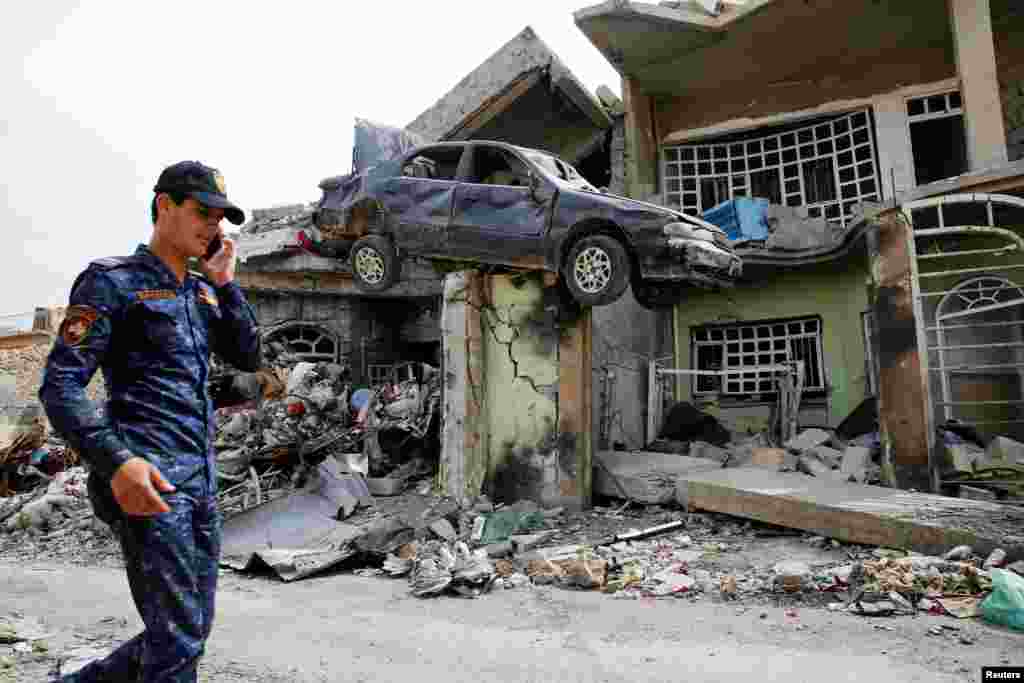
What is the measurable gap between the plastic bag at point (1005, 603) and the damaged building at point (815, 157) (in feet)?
18.4

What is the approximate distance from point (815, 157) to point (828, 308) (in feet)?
9.51

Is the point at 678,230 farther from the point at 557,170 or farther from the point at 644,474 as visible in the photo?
the point at 644,474

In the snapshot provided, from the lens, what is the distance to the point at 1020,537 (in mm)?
4910

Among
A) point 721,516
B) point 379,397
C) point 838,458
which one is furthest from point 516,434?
point 838,458

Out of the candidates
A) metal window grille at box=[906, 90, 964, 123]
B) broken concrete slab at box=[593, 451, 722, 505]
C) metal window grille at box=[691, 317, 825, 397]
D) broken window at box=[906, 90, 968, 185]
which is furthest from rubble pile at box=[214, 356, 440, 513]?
broken window at box=[906, 90, 968, 185]

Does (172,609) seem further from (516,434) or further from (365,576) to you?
(516,434)

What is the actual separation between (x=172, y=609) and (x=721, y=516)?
19.9 ft

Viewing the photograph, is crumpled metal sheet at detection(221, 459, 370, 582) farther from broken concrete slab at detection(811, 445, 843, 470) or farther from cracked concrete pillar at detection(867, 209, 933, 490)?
broken concrete slab at detection(811, 445, 843, 470)

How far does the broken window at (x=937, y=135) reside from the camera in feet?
37.8

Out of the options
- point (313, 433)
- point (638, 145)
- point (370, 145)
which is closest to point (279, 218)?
point (370, 145)

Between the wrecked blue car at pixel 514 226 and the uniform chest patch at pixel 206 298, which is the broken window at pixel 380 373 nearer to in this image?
the wrecked blue car at pixel 514 226

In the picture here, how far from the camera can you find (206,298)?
7.80 feet

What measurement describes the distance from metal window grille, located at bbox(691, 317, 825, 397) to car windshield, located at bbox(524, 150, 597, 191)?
5604mm

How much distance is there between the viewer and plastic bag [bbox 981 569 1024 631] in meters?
3.85
